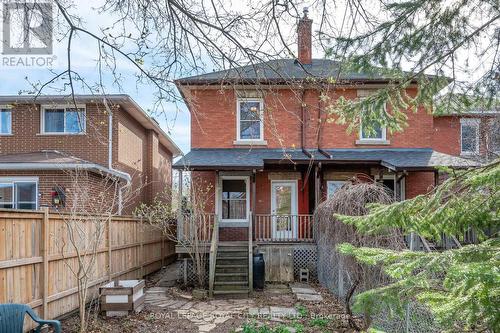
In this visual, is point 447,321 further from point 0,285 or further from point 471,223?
point 0,285

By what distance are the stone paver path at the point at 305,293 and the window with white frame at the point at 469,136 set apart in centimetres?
1008

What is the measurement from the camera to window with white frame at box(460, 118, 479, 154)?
1752cm

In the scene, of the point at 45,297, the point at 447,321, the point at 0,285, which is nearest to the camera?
the point at 447,321

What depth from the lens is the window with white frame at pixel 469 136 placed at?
57.5ft

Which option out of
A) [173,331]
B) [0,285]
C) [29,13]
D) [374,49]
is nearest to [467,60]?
[374,49]

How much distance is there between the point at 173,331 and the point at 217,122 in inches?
358

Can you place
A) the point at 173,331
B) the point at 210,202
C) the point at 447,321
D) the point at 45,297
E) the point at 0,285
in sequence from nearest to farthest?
1. the point at 447,321
2. the point at 0,285
3. the point at 45,297
4. the point at 173,331
5. the point at 210,202

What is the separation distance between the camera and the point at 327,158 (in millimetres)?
13898

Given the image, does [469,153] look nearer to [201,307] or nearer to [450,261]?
[201,307]

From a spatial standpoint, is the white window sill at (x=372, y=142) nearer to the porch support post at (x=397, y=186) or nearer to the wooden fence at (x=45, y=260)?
the porch support post at (x=397, y=186)

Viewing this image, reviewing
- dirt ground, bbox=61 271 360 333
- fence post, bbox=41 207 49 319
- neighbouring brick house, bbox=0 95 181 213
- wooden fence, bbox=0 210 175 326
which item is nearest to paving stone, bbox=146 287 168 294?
wooden fence, bbox=0 210 175 326

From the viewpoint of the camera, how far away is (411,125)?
50.9 ft

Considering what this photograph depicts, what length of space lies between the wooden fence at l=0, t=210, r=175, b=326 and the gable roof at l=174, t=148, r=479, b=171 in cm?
371

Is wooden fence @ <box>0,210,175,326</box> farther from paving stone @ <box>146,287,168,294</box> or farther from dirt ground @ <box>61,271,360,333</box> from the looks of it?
paving stone @ <box>146,287,168,294</box>
